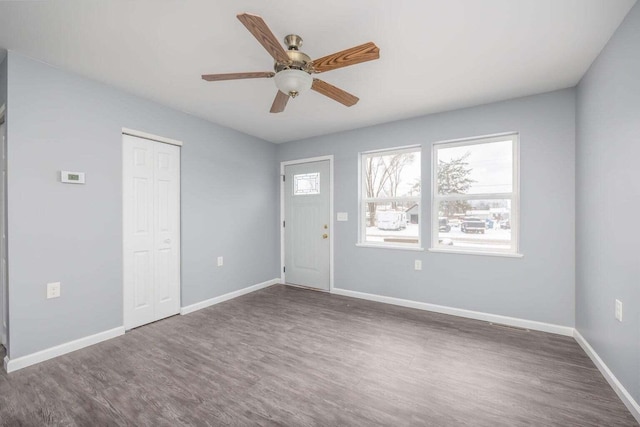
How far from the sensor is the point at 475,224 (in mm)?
3279

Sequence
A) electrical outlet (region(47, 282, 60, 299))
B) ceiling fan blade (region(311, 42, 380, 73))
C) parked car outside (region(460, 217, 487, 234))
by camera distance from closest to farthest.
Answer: ceiling fan blade (region(311, 42, 380, 73)) → electrical outlet (region(47, 282, 60, 299)) → parked car outside (region(460, 217, 487, 234))

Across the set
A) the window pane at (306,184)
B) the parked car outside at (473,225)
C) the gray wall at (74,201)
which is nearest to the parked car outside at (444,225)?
the parked car outside at (473,225)

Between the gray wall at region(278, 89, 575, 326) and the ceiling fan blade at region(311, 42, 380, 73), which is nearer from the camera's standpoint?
the ceiling fan blade at region(311, 42, 380, 73)

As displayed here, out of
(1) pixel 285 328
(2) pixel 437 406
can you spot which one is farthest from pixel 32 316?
(2) pixel 437 406

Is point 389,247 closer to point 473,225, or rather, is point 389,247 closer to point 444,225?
point 444,225

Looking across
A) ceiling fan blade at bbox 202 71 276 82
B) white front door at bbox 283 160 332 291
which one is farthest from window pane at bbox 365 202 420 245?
ceiling fan blade at bbox 202 71 276 82

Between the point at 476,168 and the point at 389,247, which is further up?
the point at 476,168

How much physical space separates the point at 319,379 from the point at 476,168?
289 cm

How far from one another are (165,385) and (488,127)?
→ 3999 mm

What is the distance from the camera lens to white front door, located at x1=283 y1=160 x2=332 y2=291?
14.3 feet

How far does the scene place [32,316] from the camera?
2240mm

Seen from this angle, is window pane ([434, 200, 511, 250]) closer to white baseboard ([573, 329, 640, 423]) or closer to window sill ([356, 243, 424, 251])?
window sill ([356, 243, 424, 251])

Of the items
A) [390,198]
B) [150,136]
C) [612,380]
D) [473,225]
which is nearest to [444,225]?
[473,225]

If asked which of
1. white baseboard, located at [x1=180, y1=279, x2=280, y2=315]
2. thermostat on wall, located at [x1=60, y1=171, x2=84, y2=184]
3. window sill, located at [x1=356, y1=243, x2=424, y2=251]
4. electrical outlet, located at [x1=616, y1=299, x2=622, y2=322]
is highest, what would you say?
thermostat on wall, located at [x1=60, y1=171, x2=84, y2=184]
